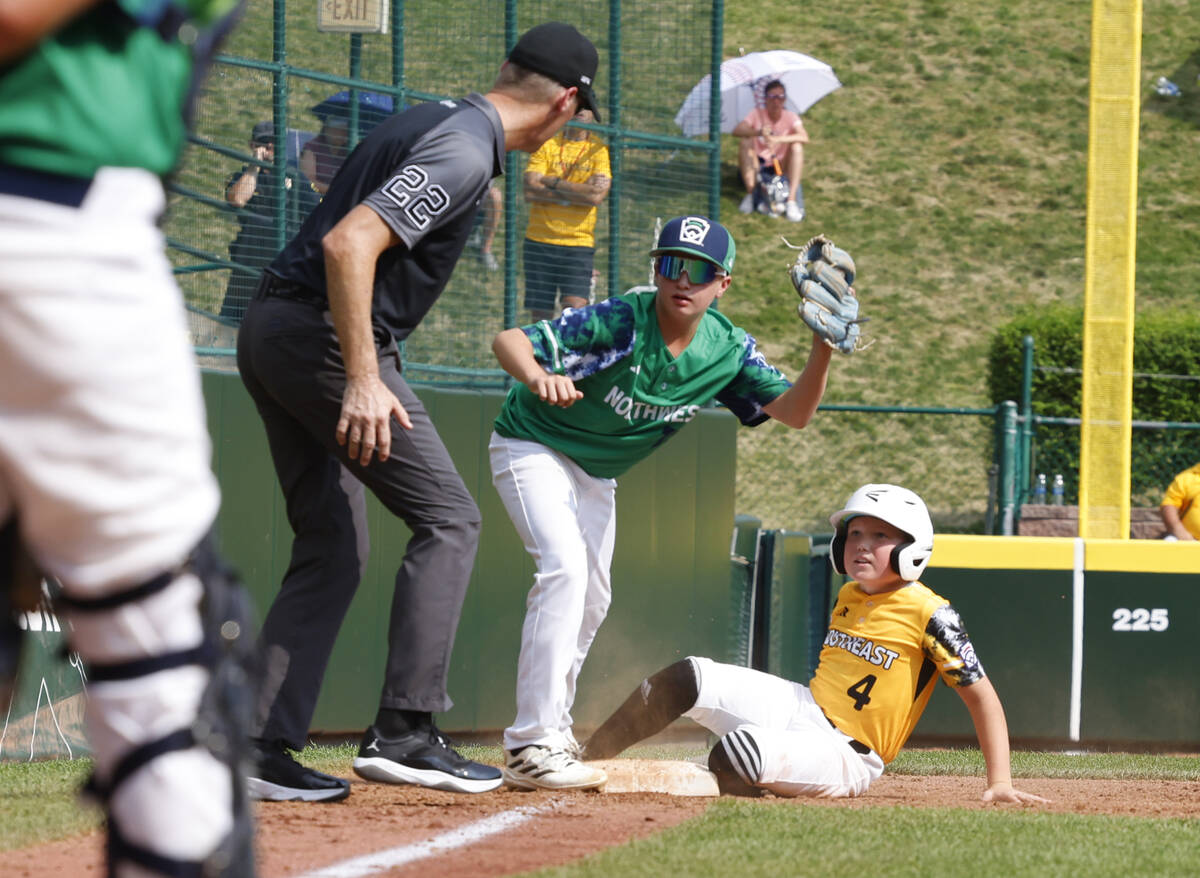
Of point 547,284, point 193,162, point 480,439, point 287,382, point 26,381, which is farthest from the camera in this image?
point 547,284

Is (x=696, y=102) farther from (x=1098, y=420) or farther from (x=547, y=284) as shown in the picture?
(x=1098, y=420)

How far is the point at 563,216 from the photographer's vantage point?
841 cm

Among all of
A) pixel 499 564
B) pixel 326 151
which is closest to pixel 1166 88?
pixel 499 564

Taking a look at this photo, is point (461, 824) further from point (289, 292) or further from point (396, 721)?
point (289, 292)

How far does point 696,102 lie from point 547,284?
71.2 inches

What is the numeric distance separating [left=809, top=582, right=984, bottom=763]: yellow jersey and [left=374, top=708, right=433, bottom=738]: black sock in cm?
174

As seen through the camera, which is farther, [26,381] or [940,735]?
[940,735]

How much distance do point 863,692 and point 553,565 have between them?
128 cm

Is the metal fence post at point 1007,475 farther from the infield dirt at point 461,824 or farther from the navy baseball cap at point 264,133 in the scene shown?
the navy baseball cap at point 264,133

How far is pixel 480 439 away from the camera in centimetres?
767

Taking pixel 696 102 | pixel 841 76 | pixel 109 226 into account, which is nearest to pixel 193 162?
pixel 696 102

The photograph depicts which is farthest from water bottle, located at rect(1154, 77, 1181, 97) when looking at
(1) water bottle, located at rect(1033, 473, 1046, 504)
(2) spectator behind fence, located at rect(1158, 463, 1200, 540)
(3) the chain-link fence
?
(3) the chain-link fence

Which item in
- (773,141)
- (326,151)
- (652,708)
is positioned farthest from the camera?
(773,141)

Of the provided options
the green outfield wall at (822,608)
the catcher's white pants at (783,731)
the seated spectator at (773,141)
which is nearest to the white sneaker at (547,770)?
the catcher's white pants at (783,731)
